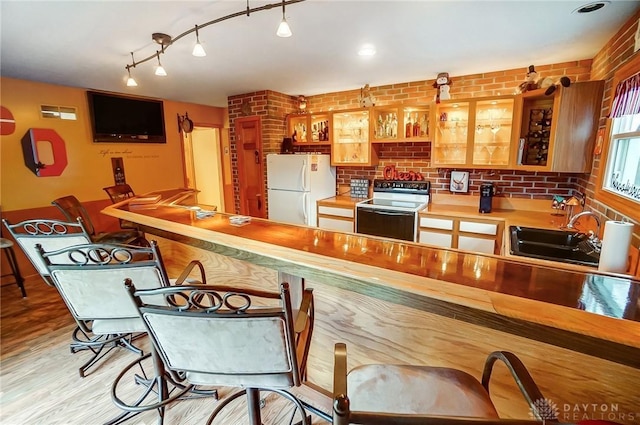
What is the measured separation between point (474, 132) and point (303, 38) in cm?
213

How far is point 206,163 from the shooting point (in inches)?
248

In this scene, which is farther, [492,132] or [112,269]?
[492,132]

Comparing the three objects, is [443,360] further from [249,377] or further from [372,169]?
[372,169]

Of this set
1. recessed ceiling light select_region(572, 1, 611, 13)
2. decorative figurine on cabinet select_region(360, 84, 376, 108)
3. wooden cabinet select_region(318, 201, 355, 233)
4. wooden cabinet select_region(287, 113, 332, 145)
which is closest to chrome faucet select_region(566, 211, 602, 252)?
recessed ceiling light select_region(572, 1, 611, 13)

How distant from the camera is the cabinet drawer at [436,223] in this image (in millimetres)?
3235

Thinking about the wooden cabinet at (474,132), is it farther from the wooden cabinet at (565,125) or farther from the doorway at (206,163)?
the doorway at (206,163)

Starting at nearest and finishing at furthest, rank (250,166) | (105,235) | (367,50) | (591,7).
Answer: (591,7)
(367,50)
(105,235)
(250,166)

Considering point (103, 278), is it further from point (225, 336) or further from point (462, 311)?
point (462, 311)

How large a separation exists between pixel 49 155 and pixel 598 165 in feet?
18.4

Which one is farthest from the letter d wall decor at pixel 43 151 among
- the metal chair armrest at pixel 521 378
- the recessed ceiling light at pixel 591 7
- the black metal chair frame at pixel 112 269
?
the recessed ceiling light at pixel 591 7

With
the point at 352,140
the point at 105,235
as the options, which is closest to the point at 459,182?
the point at 352,140

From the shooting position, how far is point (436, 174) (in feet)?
12.5

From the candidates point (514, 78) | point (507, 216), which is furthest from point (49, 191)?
point (514, 78)

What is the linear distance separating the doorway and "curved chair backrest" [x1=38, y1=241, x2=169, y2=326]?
4.64 metres
